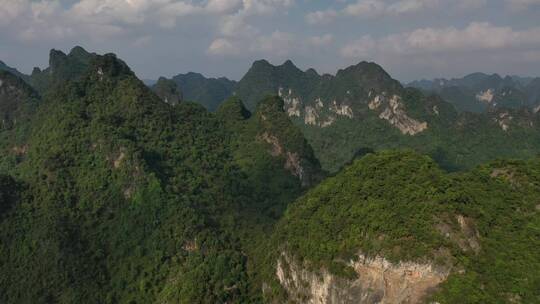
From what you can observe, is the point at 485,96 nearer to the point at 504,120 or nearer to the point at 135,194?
the point at 504,120

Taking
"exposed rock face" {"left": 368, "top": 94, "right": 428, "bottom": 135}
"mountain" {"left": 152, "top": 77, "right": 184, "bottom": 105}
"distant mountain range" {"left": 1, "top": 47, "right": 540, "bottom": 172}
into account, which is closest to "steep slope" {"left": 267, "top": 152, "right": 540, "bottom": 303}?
"distant mountain range" {"left": 1, "top": 47, "right": 540, "bottom": 172}

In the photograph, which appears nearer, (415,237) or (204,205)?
(415,237)

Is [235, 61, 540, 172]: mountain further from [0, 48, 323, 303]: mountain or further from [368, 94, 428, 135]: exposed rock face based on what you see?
[0, 48, 323, 303]: mountain

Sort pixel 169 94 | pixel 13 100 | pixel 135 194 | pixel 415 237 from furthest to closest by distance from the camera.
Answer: pixel 169 94 → pixel 13 100 → pixel 135 194 → pixel 415 237

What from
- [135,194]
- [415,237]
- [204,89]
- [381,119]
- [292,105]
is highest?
[204,89]

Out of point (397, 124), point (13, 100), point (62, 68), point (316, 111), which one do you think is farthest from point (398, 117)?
point (13, 100)

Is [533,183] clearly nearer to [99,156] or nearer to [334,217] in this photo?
[334,217]

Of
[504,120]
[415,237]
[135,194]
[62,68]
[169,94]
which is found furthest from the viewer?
[504,120]

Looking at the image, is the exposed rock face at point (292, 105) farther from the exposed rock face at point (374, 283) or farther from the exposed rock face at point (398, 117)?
the exposed rock face at point (374, 283)

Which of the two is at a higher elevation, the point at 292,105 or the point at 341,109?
the point at 292,105
